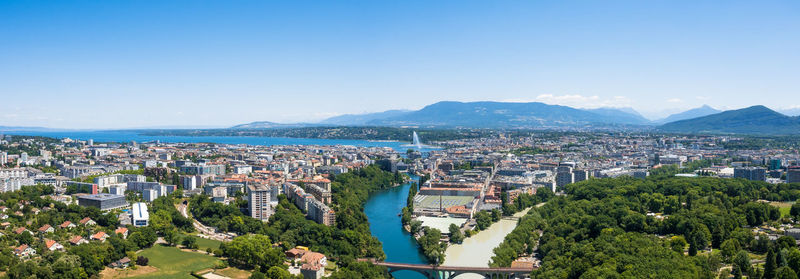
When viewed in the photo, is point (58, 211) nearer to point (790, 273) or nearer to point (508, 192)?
point (508, 192)

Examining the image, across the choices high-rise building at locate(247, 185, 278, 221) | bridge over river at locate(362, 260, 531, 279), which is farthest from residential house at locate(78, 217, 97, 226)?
bridge over river at locate(362, 260, 531, 279)

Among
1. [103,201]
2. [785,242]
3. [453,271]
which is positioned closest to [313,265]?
[453,271]

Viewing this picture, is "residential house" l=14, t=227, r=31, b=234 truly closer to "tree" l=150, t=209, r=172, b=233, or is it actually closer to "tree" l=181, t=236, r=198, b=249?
"tree" l=150, t=209, r=172, b=233

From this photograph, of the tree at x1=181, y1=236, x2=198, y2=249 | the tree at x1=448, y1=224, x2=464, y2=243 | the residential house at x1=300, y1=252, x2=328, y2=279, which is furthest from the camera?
the tree at x1=448, y1=224, x2=464, y2=243

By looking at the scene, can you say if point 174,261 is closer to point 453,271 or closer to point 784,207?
point 453,271

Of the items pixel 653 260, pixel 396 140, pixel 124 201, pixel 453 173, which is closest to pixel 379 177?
pixel 453 173

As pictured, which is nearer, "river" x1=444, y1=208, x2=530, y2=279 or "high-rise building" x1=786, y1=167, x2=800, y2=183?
"river" x1=444, y1=208, x2=530, y2=279
